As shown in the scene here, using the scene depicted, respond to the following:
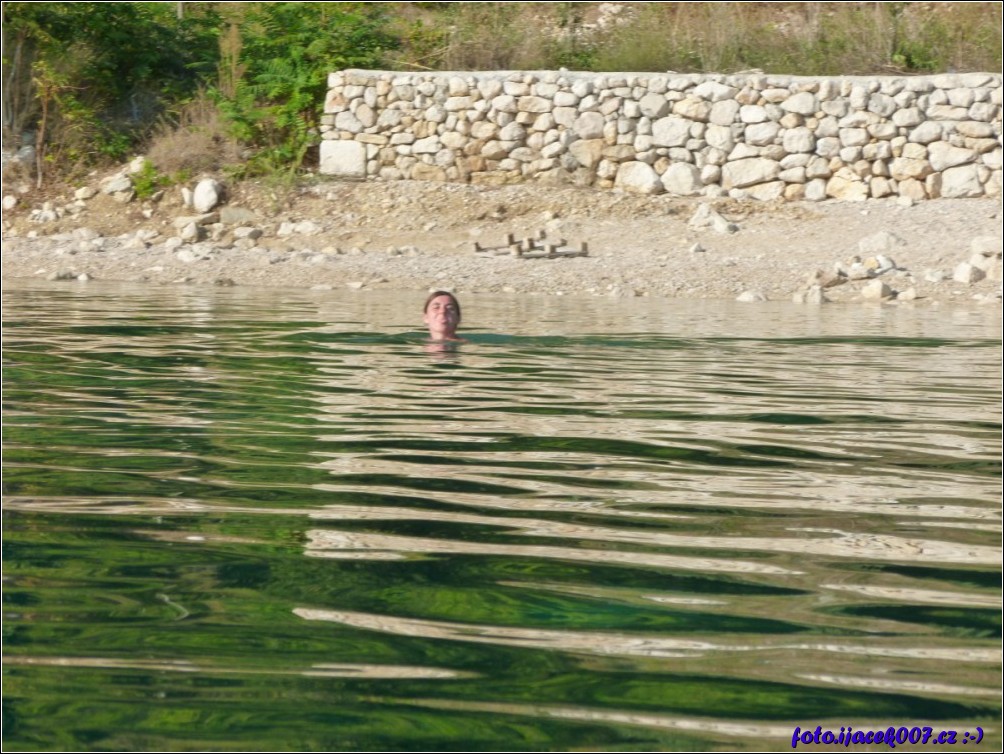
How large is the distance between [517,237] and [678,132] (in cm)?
313

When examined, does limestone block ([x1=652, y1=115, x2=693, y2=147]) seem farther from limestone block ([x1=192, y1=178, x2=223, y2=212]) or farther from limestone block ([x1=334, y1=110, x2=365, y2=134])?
limestone block ([x1=192, y1=178, x2=223, y2=212])

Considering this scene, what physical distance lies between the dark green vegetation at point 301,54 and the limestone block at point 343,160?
0.40 m

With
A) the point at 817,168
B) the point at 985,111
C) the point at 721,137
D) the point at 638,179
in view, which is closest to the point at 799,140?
the point at 817,168

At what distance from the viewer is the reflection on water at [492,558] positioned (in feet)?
8.45

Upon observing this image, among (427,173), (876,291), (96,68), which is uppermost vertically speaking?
(96,68)

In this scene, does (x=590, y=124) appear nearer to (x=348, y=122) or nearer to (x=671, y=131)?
(x=671, y=131)

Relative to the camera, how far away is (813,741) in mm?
2428

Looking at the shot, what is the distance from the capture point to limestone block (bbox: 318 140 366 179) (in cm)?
2003

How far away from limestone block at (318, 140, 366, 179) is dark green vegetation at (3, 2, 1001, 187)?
1.32ft

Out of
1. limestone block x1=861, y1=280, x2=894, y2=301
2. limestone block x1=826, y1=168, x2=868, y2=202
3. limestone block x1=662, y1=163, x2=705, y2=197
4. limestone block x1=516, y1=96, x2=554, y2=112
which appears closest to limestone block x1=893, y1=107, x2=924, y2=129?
limestone block x1=826, y1=168, x2=868, y2=202

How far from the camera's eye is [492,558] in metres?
3.70

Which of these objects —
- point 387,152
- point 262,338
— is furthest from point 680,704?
point 387,152

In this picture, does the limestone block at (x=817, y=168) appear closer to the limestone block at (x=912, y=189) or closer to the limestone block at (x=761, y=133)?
the limestone block at (x=761, y=133)

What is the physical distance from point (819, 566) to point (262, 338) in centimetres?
688
